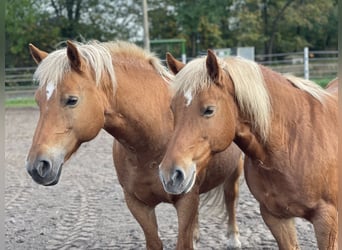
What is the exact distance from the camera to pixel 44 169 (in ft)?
8.71

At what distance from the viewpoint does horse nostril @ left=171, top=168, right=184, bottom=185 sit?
8.13 feet

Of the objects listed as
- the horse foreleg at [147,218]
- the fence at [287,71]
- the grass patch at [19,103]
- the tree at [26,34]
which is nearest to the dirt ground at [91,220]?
the horse foreleg at [147,218]

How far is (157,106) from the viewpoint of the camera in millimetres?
3312

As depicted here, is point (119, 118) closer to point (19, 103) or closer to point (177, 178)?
point (177, 178)

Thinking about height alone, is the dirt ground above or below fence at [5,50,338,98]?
above

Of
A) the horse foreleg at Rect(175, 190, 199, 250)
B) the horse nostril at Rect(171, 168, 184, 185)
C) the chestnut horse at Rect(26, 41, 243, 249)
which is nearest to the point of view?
the horse nostril at Rect(171, 168, 184, 185)

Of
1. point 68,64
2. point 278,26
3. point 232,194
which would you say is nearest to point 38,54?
point 68,64

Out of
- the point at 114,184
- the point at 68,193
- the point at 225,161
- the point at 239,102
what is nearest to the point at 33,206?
the point at 68,193

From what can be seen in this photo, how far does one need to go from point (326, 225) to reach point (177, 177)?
38.0 inches

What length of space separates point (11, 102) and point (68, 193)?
14353mm

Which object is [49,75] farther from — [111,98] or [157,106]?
[157,106]

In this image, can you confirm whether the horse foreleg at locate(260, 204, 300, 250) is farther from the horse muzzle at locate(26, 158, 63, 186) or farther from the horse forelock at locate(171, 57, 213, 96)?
the horse muzzle at locate(26, 158, 63, 186)

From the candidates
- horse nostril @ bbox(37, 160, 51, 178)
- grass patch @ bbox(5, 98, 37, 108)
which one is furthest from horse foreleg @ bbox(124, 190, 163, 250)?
grass patch @ bbox(5, 98, 37, 108)

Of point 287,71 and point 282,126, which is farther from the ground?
point 282,126
